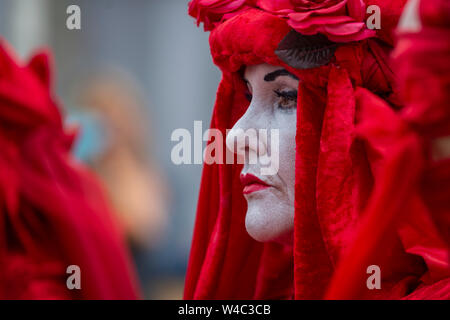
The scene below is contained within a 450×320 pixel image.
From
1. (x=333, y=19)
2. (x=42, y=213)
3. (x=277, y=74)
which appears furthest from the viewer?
(x=42, y=213)

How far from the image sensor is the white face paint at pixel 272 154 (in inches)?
59.0

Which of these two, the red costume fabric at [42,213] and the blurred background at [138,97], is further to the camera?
the blurred background at [138,97]

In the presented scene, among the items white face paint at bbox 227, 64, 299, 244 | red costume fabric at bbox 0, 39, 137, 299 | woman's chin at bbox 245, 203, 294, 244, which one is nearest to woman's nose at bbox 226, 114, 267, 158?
white face paint at bbox 227, 64, 299, 244

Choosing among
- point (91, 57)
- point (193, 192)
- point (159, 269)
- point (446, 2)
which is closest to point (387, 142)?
point (446, 2)

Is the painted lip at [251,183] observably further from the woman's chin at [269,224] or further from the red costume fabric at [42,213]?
the red costume fabric at [42,213]

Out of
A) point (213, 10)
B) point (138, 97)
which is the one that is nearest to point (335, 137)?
point (213, 10)

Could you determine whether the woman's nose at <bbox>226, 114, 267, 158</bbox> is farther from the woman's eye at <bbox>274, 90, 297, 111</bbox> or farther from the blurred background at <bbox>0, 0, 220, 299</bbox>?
the blurred background at <bbox>0, 0, 220, 299</bbox>

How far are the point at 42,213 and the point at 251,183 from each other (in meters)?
0.47

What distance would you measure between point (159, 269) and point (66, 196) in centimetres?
191

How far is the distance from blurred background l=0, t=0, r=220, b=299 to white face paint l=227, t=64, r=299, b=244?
180 cm

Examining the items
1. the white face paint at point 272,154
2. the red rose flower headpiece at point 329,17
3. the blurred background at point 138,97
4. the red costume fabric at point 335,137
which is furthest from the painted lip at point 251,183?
the blurred background at point 138,97

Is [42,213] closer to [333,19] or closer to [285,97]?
[285,97]

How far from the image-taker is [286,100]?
1530mm

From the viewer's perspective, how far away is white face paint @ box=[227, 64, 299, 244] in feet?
4.91
